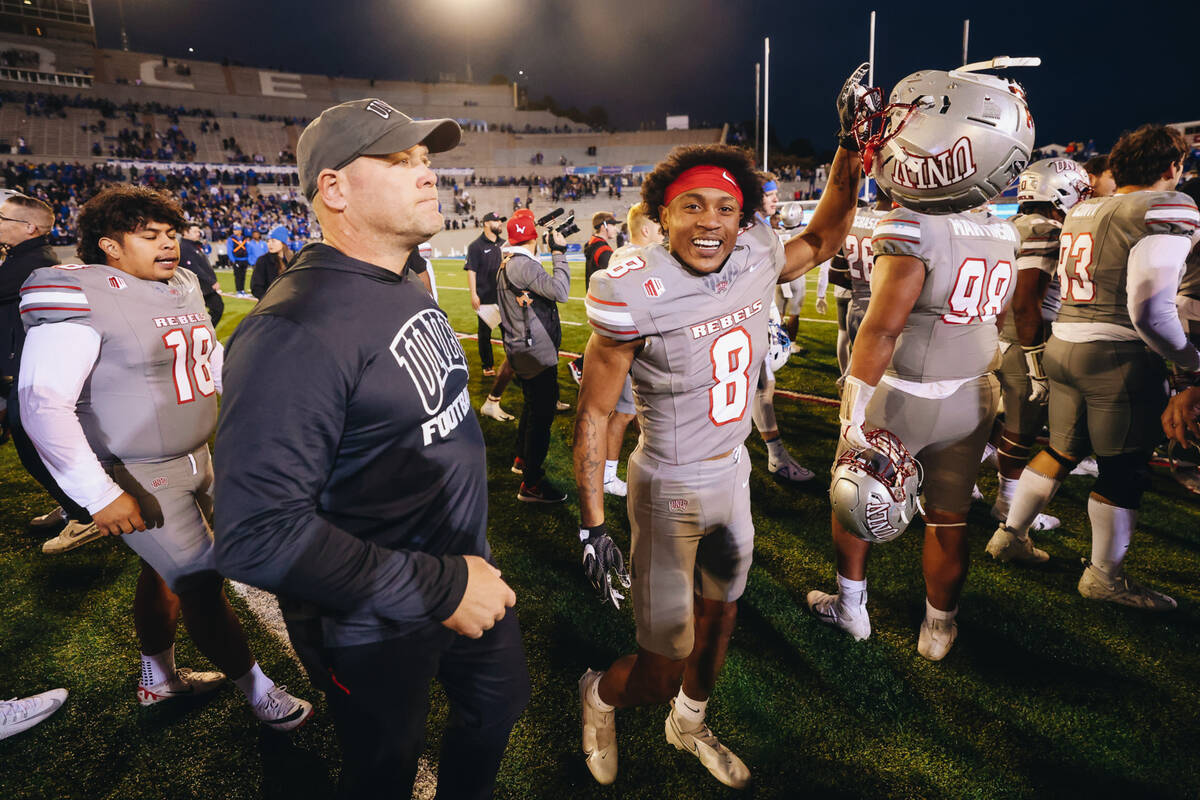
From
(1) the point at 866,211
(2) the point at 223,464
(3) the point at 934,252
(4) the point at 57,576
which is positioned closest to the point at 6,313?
(4) the point at 57,576

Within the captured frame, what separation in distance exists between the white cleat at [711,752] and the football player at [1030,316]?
8.43ft

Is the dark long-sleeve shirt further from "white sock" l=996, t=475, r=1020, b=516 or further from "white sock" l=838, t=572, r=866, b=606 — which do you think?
"white sock" l=996, t=475, r=1020, b=516

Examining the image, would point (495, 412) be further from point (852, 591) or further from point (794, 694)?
point (794, 694)

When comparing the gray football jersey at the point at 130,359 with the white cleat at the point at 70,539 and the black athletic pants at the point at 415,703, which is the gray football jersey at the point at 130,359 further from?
the white cleat at the point at 70,539

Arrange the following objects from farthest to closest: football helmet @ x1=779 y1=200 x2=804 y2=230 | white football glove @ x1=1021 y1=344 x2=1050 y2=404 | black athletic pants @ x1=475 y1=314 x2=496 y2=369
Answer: black athletic pants @ x1=475 y1=314 x2=496 y2=369 → football helmet @ x1=779 y1=200 x2=804 y2=230 → white football glove @ x1=1021 y1=344 x2=1050 y2=404

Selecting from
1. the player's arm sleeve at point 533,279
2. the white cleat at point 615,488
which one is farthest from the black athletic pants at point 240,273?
the white cleat at point 615,488

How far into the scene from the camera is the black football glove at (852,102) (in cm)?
244

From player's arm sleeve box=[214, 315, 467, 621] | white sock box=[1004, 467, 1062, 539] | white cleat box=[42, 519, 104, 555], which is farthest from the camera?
white cleat box=[42, 519, 104, 555]

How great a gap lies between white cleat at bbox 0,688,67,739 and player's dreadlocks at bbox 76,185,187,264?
2.08 m

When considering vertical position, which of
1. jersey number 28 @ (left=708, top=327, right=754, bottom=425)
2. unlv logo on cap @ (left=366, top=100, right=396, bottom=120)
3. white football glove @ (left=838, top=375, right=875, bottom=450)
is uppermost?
unlv logo on cap @ (left=366, top=100, right=396, bottom=120)

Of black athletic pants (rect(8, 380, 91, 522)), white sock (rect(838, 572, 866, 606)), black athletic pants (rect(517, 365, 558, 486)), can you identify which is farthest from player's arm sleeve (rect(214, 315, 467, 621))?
black athletic pants (rect(517, 365, 558, 486))

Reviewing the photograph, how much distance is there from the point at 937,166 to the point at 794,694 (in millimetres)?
2386

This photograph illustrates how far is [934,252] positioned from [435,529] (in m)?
2.42

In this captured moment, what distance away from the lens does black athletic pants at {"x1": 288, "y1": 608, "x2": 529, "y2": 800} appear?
1.57 metres
